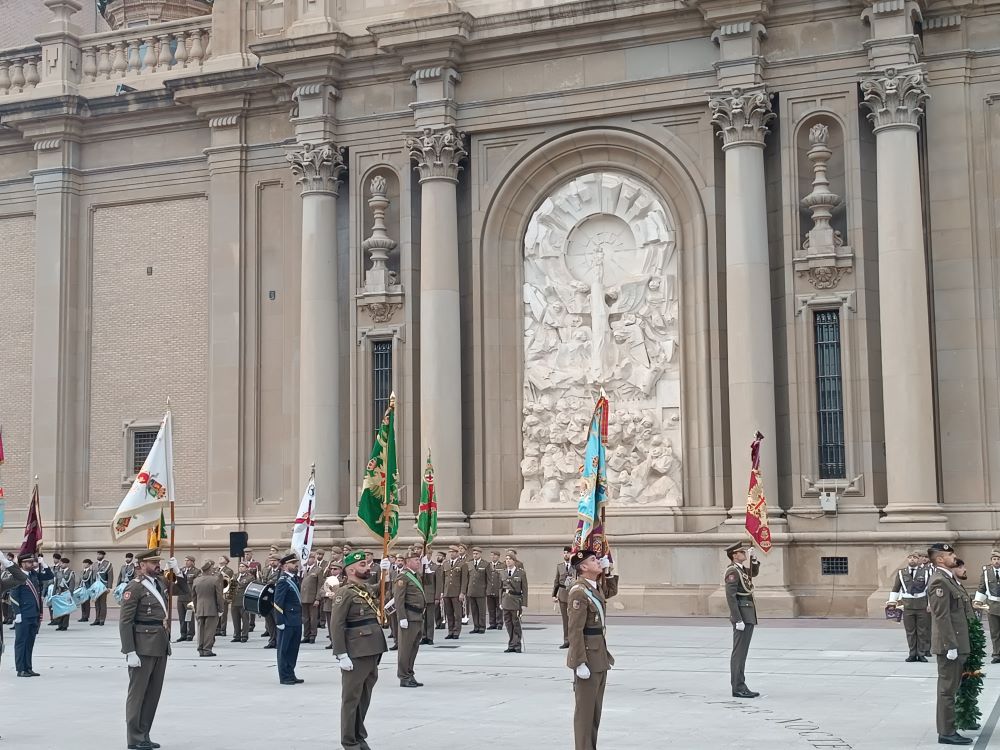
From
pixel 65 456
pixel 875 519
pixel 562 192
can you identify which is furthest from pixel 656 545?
pixel 65 456

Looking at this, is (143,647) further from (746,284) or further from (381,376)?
(381,376)

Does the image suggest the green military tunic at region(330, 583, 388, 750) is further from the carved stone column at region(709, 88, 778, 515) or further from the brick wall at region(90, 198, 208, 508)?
the brick wall at region(90, 198, 208, 508)

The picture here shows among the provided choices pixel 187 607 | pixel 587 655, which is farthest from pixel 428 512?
pixel 587 655

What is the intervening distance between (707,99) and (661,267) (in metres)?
3.75

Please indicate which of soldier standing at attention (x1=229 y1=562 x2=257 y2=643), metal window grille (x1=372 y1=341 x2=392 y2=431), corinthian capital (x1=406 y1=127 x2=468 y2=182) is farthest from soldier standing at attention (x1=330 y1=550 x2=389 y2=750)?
corinthian capital (x1=406 y1=127 x2=468 y2=182)

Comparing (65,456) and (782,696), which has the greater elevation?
(65,456)

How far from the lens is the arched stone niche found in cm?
3005

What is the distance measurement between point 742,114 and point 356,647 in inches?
734

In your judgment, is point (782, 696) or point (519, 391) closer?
point (782, 696)

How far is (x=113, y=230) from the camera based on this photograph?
3709 cm

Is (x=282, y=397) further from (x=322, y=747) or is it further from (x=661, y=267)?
(x=322, y=747)

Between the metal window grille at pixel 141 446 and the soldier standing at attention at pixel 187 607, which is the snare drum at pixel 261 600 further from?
the metal window grille at pixel 141 446

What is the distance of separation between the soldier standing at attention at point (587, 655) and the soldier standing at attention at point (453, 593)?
13299mm

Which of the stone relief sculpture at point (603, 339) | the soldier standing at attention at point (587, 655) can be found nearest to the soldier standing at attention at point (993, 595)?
the stone relief sculpture at point (603, 339)
